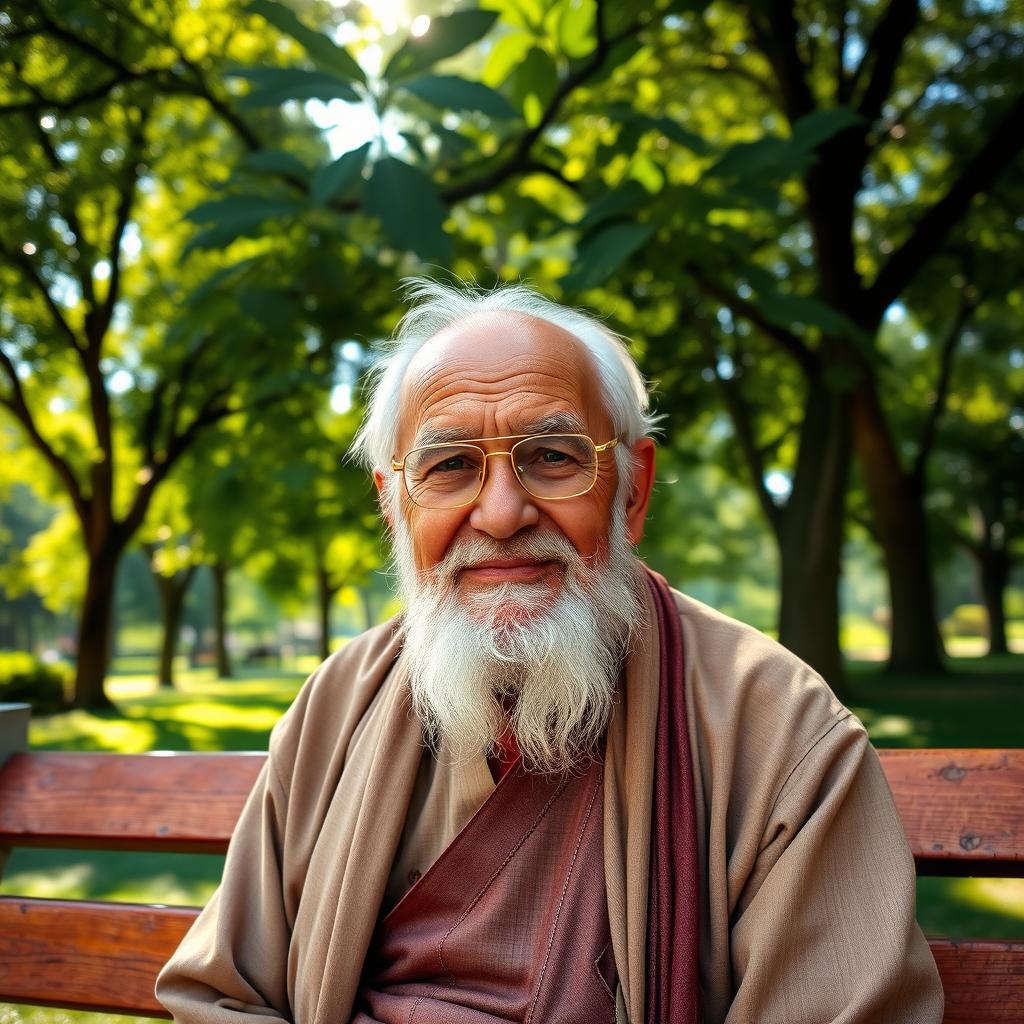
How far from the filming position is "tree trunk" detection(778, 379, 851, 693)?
8.27 meters

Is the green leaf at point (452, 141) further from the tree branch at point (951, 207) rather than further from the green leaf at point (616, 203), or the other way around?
the tree branch at point (951, 207)

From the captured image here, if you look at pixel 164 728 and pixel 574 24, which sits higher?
pixel 574 24

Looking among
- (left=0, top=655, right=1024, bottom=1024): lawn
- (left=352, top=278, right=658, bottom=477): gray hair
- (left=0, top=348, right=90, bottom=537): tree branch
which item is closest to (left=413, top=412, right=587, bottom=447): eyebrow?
(left=352, top=278, right=658, bottom=477): gray hair

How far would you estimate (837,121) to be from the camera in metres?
3.18

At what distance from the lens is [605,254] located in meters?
3.12

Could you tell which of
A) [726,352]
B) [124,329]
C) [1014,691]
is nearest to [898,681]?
[1014,691]

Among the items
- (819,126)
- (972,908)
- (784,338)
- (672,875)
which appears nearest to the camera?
(672,875)

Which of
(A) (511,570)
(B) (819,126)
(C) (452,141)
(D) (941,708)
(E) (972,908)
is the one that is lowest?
(E) (972,908)

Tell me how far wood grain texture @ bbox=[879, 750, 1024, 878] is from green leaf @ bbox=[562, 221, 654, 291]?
171 cm

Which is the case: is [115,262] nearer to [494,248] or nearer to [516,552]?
[494,248]

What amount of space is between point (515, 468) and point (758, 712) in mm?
694

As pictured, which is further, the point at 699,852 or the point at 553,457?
the point at 553,457

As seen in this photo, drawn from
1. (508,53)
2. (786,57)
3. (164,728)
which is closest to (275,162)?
(508,53)

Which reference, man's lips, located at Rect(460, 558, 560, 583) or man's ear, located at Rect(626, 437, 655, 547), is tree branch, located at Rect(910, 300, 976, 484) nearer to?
man's ear, located at Rect(626, 437, 655, 547)
